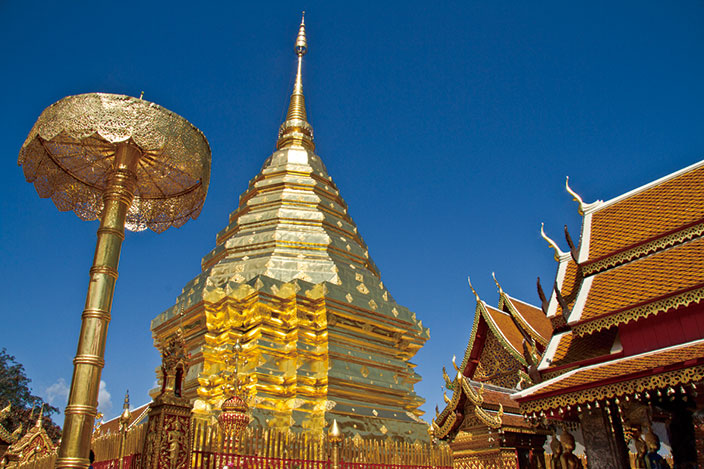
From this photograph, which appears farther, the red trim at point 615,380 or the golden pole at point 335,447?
the golden pole at point 335,447

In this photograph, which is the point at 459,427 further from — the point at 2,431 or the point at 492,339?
the point at 2,431

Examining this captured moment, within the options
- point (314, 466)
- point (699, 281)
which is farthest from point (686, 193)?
point (314, 466)

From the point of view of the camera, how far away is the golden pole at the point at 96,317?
13.1ft

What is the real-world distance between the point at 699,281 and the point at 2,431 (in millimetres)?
11533

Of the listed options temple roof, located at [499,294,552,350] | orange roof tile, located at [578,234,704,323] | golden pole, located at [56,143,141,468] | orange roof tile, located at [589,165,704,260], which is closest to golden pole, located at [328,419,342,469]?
golden pole, located at [56,143,141,468]

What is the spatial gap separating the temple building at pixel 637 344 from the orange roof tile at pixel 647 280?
1 centimetres

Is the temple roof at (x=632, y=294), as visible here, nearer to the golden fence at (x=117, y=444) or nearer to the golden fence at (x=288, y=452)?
the golden fence at (x=288, y=452)

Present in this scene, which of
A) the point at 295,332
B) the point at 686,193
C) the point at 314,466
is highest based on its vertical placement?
the point at 686,193

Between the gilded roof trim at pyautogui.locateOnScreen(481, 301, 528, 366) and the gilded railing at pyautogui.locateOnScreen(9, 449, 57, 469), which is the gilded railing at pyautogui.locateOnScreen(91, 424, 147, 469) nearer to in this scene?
the gilded railing at pyautogui.locateOnScreen(9, 449, 57, 469)

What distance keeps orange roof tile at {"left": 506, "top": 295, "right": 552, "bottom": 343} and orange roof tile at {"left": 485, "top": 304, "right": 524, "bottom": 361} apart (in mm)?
264

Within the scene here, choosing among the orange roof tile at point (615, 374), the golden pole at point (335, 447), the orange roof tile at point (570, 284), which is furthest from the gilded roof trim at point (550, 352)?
the golden pole at point (335, 447)

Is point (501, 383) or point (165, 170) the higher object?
point (165, 170)

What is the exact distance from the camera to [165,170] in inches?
229

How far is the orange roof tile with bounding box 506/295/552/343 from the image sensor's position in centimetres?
1045
